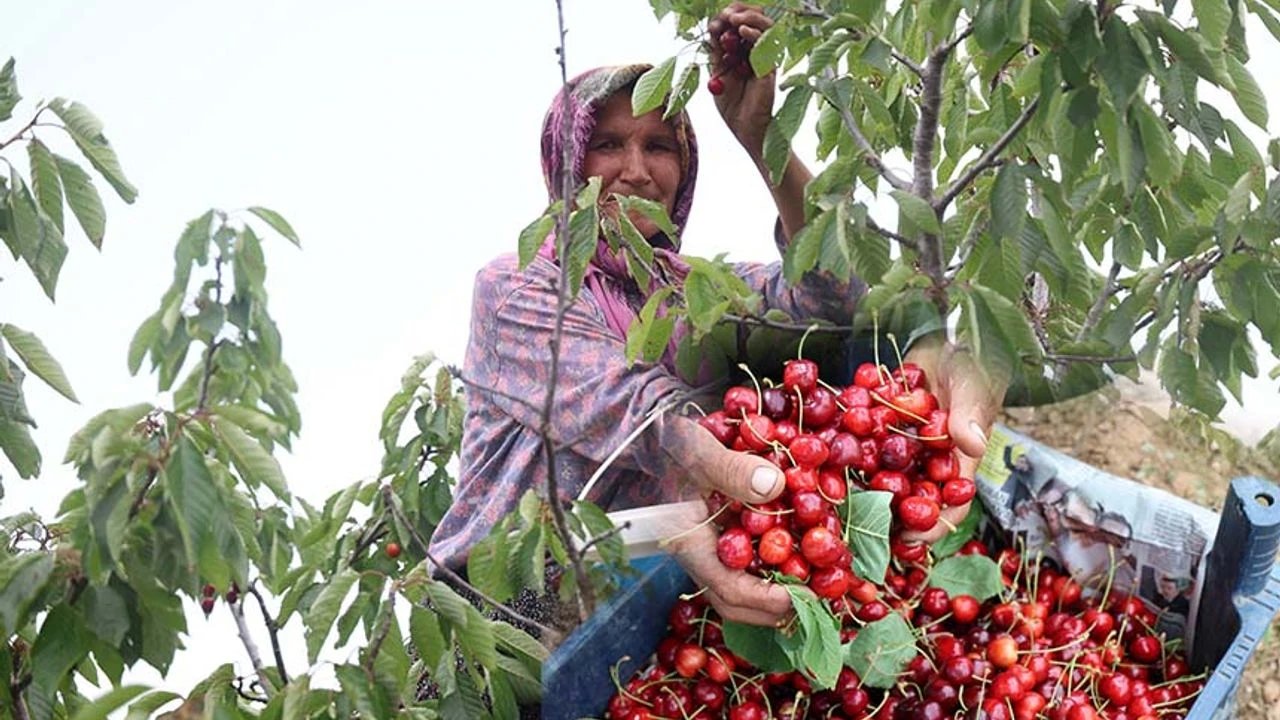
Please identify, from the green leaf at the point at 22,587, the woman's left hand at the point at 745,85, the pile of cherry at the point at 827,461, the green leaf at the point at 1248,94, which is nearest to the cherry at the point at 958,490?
the pile of cherry at the point at 827,461

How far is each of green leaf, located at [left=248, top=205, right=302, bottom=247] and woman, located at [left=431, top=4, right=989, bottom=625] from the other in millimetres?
272

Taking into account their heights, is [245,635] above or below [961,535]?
below

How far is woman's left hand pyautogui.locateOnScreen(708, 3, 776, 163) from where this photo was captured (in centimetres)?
158

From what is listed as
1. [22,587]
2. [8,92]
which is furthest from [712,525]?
[8,92]

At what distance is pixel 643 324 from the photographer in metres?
1.34

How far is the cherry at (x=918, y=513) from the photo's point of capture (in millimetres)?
1211

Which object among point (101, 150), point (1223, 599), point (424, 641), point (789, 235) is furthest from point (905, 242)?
point (101, 150)

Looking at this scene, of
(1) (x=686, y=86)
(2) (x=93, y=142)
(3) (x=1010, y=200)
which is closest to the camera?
(3) (x=1010, y=200)

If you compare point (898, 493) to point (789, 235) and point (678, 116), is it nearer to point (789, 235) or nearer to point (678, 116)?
point (789, 235)

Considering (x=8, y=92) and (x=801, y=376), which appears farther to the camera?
(x=8, y=92)

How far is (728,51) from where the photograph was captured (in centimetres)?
158

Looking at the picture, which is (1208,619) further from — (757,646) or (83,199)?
(83,199)

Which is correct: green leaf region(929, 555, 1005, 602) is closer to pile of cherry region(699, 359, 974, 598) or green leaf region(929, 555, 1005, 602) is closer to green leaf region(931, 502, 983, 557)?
green leaf region(931, 502, 983, 557)

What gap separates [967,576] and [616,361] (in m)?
0.43
